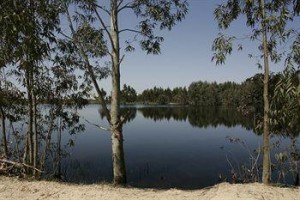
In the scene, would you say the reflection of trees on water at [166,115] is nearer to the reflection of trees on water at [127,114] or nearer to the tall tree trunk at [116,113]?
the reflection of trees on water at [127,114]

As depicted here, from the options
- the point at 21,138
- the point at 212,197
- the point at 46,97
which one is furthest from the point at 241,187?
the point at 21,138

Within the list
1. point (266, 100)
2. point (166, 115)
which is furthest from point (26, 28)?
point (166, 115)

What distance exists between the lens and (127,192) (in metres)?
7.38

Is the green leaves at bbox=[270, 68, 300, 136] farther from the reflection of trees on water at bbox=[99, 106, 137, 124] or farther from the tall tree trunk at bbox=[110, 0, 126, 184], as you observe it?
the tall tree trunk at bbox=[110, 0, 126, 184]

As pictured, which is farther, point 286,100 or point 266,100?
point 266,100

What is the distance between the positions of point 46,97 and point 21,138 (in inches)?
119

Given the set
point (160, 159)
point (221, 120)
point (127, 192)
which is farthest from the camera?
point (221, 120)

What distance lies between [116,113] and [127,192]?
10.1 ft

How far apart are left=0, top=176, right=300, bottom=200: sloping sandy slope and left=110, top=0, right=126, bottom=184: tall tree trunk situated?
2.23m

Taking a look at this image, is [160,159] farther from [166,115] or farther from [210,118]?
[166,115]

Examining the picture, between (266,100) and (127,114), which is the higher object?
(266,100)

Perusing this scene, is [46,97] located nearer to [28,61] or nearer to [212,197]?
[28,61]

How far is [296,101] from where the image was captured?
21.7 ft

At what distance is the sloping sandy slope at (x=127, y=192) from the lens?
663cm
